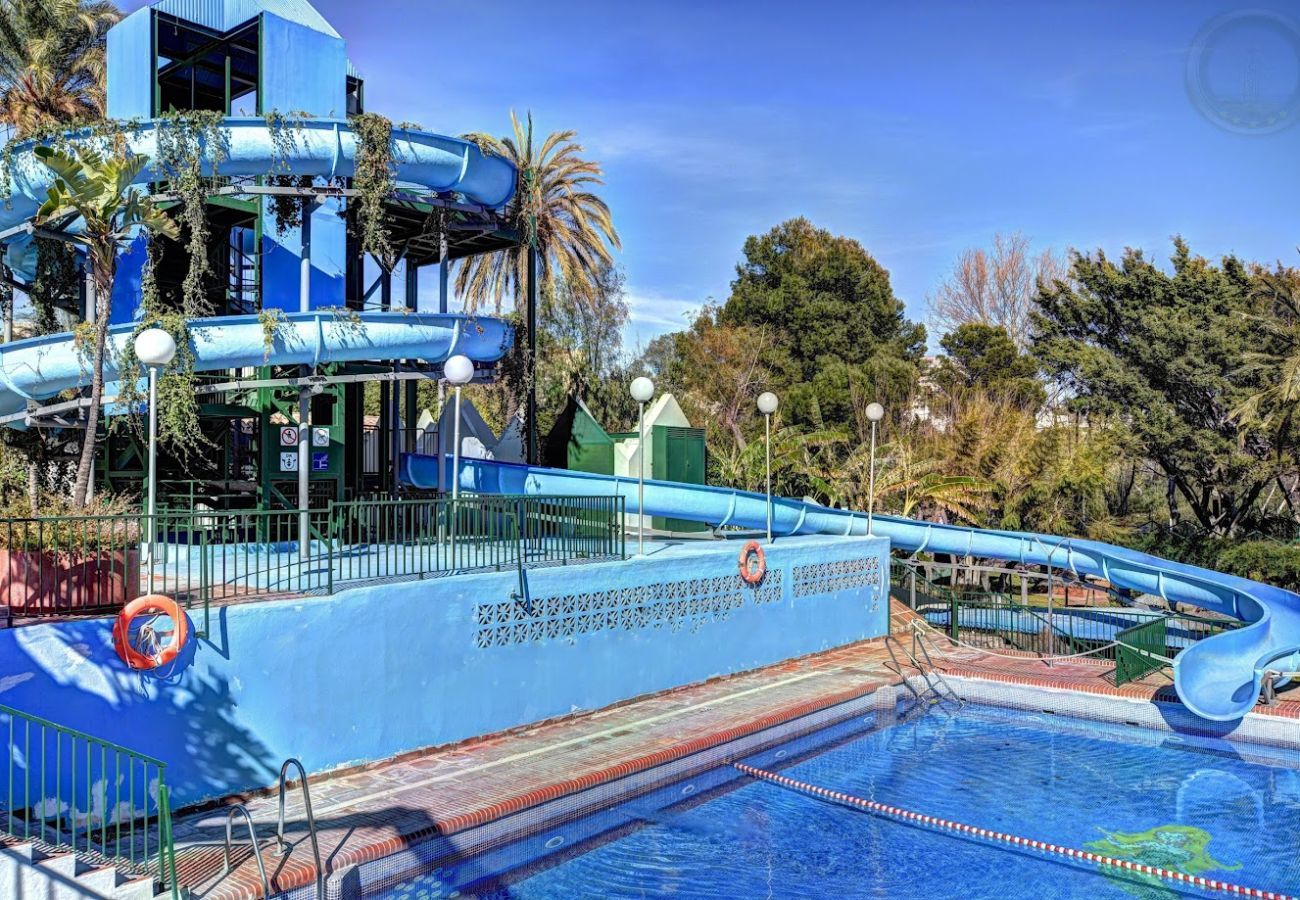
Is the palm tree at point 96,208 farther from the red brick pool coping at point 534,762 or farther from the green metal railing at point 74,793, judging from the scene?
the red brick pool coping at point 534,762

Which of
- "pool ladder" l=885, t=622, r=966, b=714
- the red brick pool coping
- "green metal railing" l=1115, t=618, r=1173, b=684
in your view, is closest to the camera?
the red brick pool coping

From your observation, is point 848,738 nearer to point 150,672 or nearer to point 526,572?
point 526,572

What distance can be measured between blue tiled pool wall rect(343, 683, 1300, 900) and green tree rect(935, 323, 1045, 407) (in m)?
23.8

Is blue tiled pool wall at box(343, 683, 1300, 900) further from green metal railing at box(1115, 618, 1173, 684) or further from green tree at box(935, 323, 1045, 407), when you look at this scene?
green tree at box(935, 323, 1045, 407)

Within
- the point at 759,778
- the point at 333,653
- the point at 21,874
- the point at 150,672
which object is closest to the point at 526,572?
the point at 333,653

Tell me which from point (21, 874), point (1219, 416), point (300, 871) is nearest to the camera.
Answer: point (21, 874)

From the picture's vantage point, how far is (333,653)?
10.2 m

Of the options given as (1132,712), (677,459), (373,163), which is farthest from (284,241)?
(1132,712)

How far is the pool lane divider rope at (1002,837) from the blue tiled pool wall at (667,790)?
26 cm

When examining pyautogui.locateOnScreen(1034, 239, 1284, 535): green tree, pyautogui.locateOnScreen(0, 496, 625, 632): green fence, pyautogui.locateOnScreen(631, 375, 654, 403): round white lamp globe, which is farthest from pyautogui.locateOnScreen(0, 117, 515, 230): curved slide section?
pyautogui.locateOnScreen(1034, 239, 1284, 535): green tree

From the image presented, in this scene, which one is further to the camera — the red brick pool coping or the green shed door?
the green shed door

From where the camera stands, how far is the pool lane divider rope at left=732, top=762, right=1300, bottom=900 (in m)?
8.90

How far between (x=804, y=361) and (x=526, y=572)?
34.7m

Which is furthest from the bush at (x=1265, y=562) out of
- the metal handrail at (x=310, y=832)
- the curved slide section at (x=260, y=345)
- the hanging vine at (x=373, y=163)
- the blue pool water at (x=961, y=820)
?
the metal handrail at (x=310, y=832)
